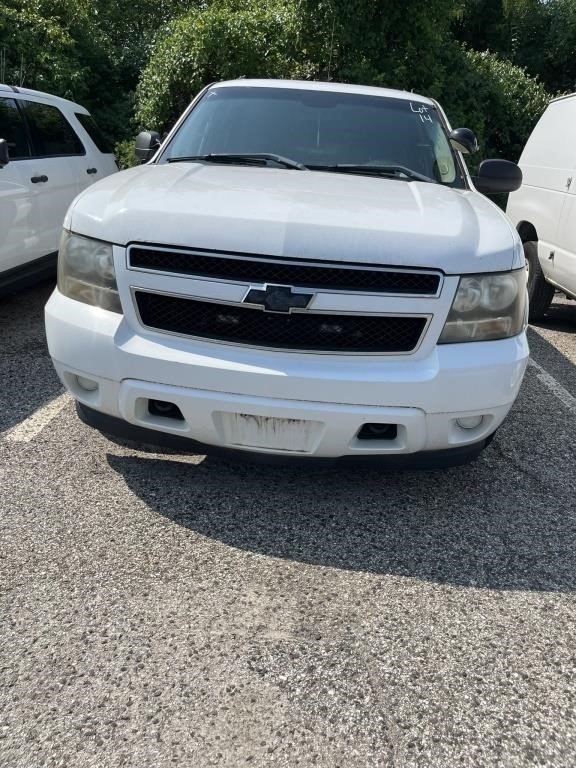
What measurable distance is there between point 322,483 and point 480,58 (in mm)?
10547

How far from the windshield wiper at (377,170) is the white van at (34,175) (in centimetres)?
243

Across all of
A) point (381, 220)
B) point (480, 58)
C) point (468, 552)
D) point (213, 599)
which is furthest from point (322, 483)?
point (480, 58)

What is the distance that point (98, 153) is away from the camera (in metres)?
7.18

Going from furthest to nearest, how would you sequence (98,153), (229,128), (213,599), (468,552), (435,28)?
1. (435,28)
2. (98,153)
3. (229,128)
4. (468,552)
5. (213,599)

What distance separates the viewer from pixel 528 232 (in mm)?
6836

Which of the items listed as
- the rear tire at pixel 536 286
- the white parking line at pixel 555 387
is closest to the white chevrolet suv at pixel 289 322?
the white parking line at pixel 555 387

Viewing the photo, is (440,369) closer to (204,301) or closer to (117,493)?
(204,301)

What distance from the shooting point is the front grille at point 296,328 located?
2689mm

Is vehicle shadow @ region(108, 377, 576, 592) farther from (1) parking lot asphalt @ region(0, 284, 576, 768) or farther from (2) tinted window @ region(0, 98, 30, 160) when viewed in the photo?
(2) tinted window @ region(0, 98, 30, 160)

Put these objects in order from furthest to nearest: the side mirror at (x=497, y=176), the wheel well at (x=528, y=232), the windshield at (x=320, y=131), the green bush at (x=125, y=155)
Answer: the green bush at (x=125, y=155) → the wheel well at (x=528, y=232) → the side mirror at (x=497, y=176) → the windshield at (x=320, y=131)

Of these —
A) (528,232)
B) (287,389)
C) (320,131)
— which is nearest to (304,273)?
(287,389)

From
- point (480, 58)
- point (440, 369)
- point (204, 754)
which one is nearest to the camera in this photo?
point (204, 754)

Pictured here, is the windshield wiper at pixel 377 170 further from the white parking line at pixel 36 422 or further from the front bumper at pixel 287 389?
the white parking line at pixel 36 422

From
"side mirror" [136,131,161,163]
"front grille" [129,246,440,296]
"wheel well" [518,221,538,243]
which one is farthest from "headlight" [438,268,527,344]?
"wheel well" [518,221,538,243]
